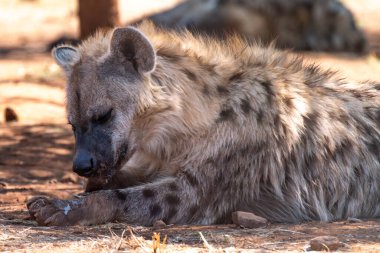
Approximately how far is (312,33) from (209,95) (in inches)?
235

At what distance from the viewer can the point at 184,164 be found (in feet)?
12.6

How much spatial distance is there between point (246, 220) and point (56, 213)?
752 millimetres

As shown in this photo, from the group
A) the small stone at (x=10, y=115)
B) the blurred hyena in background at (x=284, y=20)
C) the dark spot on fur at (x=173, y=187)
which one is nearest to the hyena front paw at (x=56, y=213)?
the dark spot on fur at (x=173, y=187)

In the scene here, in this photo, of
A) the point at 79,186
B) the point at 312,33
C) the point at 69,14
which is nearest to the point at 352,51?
the point at 312,33

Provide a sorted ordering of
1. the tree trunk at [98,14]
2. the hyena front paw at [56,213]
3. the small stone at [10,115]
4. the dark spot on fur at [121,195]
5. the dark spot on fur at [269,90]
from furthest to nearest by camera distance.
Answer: the tree trunk at [98,14]
the small stone at [10,115]
the dark spot on fur at [269,90]
the dark spot on fur at [121,195]
the hyena front paw at [56,213]

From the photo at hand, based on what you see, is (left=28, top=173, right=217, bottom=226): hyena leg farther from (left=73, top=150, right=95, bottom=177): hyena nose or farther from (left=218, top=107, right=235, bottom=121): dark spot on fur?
(left=218, top=107, right=235, bottom=121): dark spot on fur

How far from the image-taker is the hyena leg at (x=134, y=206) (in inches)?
143

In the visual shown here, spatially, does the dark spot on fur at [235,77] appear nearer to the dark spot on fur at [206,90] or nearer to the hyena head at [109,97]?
the dark spot on fur at [206,90]

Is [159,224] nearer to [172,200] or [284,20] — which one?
[172,200]

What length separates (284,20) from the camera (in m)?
9.62

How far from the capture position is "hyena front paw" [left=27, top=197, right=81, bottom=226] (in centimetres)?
362

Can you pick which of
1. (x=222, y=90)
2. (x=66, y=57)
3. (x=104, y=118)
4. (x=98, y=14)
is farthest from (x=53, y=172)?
(x=98, y=14)

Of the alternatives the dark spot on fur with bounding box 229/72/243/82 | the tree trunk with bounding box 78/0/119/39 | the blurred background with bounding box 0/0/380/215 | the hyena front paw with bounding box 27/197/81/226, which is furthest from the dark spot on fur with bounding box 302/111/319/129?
the tree trunk with bounding box 78/0/119/39

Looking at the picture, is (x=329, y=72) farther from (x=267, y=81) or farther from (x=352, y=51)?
(x=352, y=51)
